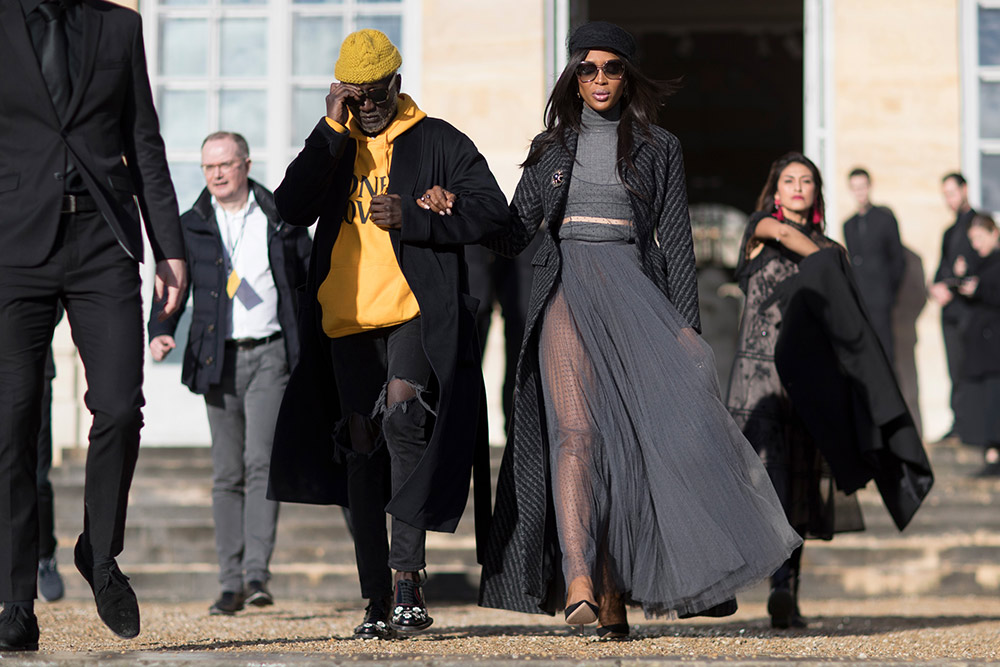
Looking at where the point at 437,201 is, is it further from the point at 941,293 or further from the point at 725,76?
the point at 725,76

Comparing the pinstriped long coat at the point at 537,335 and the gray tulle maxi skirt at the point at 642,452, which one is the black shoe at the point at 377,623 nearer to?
the pinstriped long coat at the point at 537,335

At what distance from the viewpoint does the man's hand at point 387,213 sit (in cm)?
492

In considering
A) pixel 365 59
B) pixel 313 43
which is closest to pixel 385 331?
pixel 365 59

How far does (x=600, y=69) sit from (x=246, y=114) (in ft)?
21.2

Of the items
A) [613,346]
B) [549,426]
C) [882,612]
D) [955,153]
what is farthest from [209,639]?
[955,153]

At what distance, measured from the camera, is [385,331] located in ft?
16.6

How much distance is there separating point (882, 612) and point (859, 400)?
4.85ft

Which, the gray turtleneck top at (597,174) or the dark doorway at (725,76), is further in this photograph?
the dark doorway at (725,76)

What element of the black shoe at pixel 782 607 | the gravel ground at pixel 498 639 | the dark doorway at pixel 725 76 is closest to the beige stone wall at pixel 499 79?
the dark doorway at pixel 725 76

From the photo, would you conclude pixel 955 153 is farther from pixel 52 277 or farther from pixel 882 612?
pixel 52 277

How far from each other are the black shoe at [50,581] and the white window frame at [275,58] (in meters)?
4.16

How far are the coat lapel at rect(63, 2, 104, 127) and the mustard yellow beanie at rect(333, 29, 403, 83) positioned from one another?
777 mm

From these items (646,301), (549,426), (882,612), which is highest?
(646,301)

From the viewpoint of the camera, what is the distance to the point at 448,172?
5.18m
